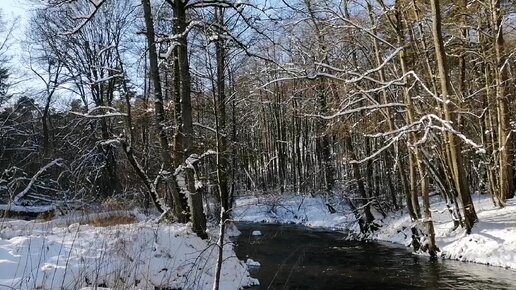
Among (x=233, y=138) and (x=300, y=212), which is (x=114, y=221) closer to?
(x=233, y=138)

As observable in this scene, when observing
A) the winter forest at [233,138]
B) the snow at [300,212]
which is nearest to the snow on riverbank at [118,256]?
the winter forest at [233,138]

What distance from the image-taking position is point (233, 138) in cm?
2597

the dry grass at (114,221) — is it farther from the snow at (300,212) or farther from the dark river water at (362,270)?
the snow at (300,212)

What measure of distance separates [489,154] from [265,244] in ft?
30.6

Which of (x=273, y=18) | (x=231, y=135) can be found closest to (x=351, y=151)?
(x=231, y=135)

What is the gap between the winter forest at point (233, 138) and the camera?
9.41m

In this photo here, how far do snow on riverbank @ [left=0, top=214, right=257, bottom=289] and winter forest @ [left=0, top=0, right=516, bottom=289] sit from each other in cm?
4

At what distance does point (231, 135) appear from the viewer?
27234 mm

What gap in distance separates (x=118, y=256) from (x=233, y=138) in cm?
1764

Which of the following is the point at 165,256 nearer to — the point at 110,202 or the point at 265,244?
the point at 110,202

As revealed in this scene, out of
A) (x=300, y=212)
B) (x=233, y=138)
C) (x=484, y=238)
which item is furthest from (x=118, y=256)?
(x=300, y=212)

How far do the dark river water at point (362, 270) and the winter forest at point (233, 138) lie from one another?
1.60 feet

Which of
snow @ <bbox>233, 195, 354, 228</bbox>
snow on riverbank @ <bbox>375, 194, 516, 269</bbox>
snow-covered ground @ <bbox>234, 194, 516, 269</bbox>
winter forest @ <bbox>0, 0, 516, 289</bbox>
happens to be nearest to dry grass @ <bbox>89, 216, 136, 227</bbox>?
winter forest @ <bbox>0, 0, 516, 289</bbox>

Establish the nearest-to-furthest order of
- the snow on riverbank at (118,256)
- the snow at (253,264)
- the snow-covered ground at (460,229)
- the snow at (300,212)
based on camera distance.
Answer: the snow on riverbank at (118,256) → the snow-covered ground at (460,229) → the snow at (253,264) → the snow at (300,212)
